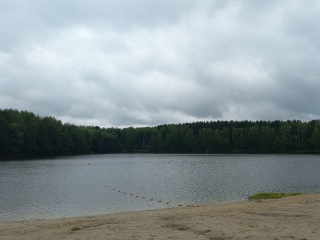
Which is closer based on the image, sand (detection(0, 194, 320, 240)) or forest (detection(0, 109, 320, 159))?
sand (detection(0, 194, 320, 240))

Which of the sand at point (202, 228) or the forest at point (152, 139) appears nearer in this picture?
the sand at point (202, 228)

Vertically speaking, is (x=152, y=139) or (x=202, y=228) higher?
(x=152, y=139)

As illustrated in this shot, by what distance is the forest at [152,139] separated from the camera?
110 metres

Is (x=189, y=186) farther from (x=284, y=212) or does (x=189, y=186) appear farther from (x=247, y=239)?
(x=247, y=239)

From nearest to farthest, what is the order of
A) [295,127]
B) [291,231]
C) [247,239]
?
1. [247,239]
2. [291,231]
3. [295,127]

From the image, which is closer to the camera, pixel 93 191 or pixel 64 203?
pixel 64 203

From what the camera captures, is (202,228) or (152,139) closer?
(202,228)

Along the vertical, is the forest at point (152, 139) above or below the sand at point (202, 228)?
above

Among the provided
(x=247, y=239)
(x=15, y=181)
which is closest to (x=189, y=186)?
(x=15, y=181)

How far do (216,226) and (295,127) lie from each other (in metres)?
155

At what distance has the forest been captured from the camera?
360ft

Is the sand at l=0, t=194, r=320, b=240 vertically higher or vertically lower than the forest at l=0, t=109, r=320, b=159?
lower

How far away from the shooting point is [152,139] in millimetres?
189125

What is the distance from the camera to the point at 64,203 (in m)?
28.0
